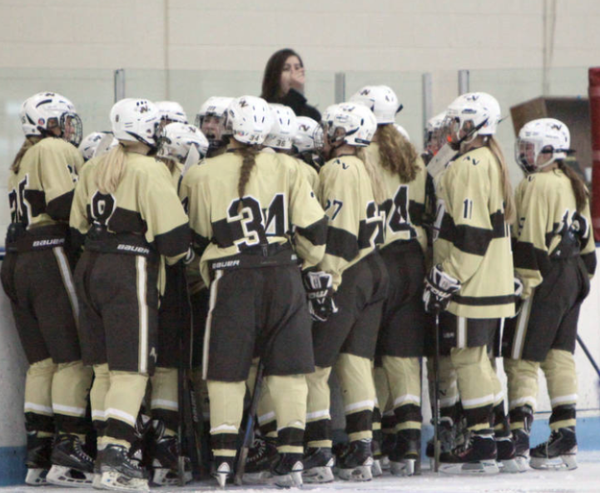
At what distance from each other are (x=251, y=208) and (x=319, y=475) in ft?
3.38


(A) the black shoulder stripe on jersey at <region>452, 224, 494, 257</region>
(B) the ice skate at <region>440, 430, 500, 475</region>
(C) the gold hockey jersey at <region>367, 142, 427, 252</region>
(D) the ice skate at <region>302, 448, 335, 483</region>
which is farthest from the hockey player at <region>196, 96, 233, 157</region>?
(B) the ice skate at <region>440, 430, 500, 475</region>

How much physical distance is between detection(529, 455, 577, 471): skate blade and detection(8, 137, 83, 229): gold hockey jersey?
6.94 ft

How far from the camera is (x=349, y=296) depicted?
432 centimetres

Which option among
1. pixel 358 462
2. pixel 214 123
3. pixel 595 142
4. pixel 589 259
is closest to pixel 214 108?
pixel 214 123

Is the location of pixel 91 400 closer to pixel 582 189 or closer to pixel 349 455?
pixel 349 455

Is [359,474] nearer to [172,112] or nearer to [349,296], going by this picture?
[349,296]

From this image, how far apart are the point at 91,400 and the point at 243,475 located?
66 cm

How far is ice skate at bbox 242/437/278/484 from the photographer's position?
431 centimetres

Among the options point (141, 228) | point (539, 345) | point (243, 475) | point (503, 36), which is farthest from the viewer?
point (503, 36)

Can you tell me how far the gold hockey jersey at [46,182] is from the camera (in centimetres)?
418

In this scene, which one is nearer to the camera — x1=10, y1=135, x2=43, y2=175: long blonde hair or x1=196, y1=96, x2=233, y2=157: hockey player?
x1=10, y1=135, x2=43, y2=175: long blonde hair

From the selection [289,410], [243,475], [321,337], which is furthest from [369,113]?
[243,475]

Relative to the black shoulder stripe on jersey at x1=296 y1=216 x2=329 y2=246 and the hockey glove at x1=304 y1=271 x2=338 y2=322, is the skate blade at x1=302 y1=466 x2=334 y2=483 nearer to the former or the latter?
the hockey glove at x1=304 y1=271 x2=338 y2=322

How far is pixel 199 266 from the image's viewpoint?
4.16 m
